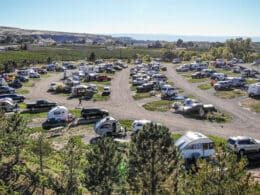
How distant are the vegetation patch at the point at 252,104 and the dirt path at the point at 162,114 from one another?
2033 millimetres

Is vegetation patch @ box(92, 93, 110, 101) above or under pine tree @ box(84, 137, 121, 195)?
under

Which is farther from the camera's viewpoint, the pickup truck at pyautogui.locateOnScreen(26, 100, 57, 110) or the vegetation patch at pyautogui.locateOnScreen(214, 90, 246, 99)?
the vegetation patch at pyautogui.locateOnScreen(214, 90, 246, 99)

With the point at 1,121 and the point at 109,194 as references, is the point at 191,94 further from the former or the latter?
the point at 109,194

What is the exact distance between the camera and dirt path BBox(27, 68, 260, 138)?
40.1 m

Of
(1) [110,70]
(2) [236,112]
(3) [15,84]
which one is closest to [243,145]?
(2) [236,112]

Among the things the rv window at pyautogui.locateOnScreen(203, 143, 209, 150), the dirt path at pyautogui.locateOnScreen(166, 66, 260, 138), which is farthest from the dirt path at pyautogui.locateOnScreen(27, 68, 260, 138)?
the rv window at pyautogui.locateOnScreen(203, 143, 209, 150)

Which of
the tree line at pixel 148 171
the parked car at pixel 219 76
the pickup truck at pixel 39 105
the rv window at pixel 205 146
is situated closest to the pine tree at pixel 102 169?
the tree line at pixel 148 171

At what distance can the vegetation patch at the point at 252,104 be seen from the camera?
165ft

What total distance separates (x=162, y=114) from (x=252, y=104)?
50.6 ft

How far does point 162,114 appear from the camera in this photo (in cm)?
4762

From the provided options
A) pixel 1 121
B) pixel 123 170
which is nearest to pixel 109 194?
pixel 123 170

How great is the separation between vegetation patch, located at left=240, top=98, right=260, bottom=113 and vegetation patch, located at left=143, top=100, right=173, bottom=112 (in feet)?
38.2

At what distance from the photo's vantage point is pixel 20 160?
25672 mm

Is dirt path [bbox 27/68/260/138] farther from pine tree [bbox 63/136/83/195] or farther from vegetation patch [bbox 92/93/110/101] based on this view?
pine tree [bbox 63/136/83/195]
